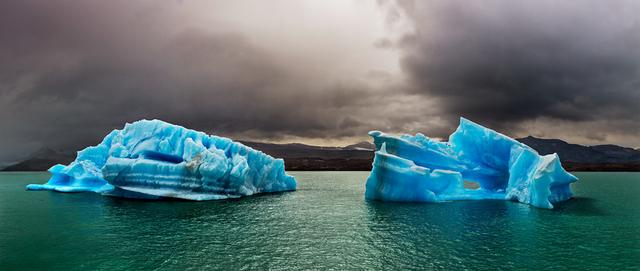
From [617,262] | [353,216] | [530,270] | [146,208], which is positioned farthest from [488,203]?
[146,208]

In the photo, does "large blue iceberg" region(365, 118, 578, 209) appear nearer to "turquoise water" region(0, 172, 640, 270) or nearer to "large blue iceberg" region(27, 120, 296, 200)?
"turquoise water" region(0, 172, 640, 270)

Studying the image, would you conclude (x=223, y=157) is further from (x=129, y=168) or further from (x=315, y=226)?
(x=315, y=226)

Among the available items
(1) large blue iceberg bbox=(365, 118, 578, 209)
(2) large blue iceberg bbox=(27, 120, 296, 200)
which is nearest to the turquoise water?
(1) large blue iceberg bbox=(365, 118, 578, 209)

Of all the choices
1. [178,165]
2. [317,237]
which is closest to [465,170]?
[317,237]

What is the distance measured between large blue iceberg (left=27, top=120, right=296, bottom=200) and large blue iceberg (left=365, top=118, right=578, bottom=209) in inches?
485

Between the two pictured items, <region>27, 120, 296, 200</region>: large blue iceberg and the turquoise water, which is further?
<region>27, 120, 296, 200</region>: large blue iceberg

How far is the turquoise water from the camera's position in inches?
535

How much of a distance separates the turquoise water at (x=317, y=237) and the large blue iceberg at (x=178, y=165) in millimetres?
3193

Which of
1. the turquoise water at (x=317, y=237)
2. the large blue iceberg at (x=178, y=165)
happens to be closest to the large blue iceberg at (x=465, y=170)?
the turquoise water at (x=317, y=237)

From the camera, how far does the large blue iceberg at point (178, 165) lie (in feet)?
99.7

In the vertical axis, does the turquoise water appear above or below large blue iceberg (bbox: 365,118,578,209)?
below

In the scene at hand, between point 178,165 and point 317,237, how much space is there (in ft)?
56.5

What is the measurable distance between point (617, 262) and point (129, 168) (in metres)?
32.3

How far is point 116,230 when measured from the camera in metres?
19.1
